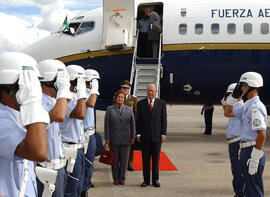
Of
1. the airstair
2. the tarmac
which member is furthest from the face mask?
the airstair

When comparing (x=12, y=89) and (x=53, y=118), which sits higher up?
(x=12, y=89)

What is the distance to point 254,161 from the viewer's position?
488cm

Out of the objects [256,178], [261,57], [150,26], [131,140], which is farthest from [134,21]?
[256,178]

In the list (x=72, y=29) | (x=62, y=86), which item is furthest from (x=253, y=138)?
(x=72, y=29)

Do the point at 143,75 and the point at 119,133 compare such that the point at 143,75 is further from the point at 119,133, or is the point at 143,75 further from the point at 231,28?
the point at 119,133

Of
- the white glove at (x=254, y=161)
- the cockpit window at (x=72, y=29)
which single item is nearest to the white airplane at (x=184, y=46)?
the cockpit window at (x=72, y=29)

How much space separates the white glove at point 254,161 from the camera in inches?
192

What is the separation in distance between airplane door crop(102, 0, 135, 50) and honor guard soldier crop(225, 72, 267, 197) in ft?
22.7

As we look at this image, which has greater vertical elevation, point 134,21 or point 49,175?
point 134,21

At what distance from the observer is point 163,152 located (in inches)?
429

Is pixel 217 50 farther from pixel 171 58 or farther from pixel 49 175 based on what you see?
pixel 49 175

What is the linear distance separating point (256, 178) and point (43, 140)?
3.52 metres

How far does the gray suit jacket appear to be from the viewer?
7.38 m

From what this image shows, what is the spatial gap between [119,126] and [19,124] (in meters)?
4.98
